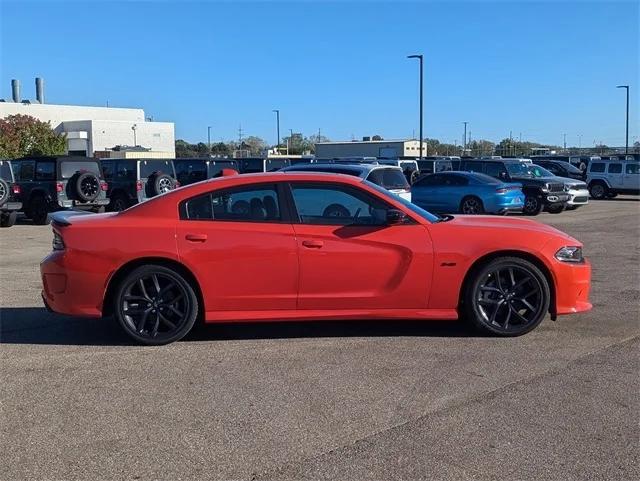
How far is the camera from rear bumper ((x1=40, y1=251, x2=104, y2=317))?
5.92 m

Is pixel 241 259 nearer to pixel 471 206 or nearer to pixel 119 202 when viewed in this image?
pixel 471 206

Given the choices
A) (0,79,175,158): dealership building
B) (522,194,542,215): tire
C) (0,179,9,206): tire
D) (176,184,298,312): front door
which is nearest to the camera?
(176,184,298,312): front door

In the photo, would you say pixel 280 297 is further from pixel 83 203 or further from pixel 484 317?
pixel 83 203

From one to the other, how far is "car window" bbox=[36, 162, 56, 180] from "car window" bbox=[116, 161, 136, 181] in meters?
3.07

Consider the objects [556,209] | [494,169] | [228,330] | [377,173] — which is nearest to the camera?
[228,330]

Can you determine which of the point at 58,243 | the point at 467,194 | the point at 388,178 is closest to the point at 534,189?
the point at 467,194

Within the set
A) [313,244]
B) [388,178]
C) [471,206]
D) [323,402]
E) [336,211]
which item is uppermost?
[388,178]

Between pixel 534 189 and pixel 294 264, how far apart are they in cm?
1783

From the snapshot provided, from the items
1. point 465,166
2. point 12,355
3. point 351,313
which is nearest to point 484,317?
point 351,313

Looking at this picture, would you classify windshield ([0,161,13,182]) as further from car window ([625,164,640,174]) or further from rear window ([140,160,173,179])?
car window ([625,164,640,174])

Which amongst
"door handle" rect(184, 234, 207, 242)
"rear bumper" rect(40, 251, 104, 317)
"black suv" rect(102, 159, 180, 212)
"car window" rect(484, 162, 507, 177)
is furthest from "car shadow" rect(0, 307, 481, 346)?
"car window" rect(484, 162, 507, 177)

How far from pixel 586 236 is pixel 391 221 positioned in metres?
10.5

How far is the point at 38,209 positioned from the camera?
18.6 m

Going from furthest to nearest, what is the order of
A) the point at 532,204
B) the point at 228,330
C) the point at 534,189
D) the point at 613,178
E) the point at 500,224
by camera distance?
the point at 613,178, the point at 532,204, the point at 534,189, the point at 228,330, the point at 500,224
